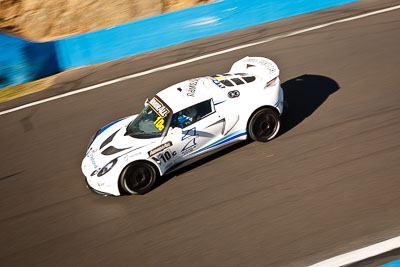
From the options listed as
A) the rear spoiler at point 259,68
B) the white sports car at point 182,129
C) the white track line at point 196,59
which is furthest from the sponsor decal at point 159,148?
the white track line at point 196,59

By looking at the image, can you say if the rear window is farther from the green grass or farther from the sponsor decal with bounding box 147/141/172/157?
the green grass

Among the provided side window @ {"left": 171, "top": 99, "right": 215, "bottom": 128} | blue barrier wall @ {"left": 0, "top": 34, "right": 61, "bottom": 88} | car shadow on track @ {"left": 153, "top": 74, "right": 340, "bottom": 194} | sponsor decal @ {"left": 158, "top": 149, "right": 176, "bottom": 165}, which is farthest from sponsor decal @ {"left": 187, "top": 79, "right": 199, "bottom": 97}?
blue barrier wall @ {"left": 0, "top": 34, "right": 61, "bottom": 88}

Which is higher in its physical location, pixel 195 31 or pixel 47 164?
pixel 195 31

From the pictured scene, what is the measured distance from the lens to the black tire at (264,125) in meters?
7.62

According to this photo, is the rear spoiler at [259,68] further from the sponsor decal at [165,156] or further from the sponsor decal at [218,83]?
the sponsor decal at [165,156]

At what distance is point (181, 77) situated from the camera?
11320mm

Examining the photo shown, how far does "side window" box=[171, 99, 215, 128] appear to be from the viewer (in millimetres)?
7172

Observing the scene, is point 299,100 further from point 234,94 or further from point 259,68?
point 234,94

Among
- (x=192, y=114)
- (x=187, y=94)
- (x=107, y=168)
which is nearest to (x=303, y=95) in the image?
(x=187, y=94)

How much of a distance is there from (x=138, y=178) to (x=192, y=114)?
1.45 metres

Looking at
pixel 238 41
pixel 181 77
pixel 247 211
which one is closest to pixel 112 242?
pixel 247 211

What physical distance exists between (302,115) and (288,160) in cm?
162

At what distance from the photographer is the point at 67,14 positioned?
1517 centimetres

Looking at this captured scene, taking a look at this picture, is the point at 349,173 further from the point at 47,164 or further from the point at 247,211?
the point at 47,164
